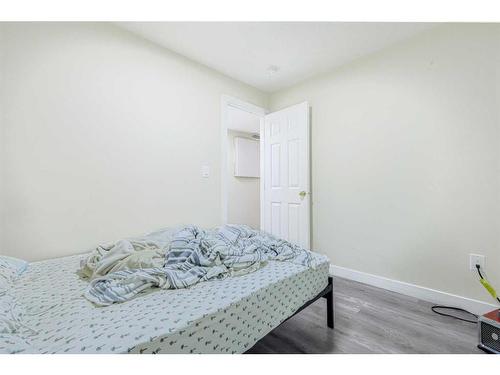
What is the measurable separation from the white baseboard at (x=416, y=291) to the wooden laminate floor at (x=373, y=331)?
0.30 feet

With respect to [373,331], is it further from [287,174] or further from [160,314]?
[287,174]

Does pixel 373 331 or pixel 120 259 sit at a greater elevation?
pixel 120 259

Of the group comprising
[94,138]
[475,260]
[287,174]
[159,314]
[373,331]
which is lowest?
[373,331]

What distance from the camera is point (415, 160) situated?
6.69ft

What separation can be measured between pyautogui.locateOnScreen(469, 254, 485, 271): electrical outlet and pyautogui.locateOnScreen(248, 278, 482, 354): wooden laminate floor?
0.45m

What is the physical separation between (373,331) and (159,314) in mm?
1427

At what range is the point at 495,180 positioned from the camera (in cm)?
166

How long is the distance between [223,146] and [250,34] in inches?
47.8

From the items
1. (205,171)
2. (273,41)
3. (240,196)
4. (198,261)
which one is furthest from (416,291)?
(240,196)

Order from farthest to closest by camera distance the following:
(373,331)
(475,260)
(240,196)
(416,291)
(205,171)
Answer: (240,196) < (205,171) < (416,291) < (475,260) < (373,331)

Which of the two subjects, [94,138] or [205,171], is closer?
[94,138]

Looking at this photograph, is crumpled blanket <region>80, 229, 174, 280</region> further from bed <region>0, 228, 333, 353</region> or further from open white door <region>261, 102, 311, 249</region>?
open white door <region>261, 102, 311, 249</region>

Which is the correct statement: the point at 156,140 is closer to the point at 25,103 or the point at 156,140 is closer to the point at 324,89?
the point at 25,103

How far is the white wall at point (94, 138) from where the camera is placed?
1537 millimetres
